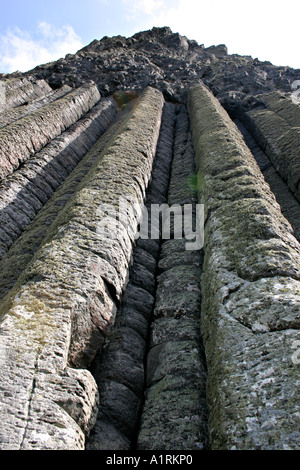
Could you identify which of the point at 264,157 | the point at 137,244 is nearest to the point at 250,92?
the point at 264,157

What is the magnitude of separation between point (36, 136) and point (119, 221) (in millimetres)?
6192

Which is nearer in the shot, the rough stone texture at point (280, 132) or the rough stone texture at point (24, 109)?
the rough stone texture at point (280, 132)

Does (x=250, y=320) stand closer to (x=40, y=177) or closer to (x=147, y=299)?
(x=147, y=299)

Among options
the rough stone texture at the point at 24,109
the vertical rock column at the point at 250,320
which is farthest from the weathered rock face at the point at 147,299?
the rough stone texture at the point at 24,109

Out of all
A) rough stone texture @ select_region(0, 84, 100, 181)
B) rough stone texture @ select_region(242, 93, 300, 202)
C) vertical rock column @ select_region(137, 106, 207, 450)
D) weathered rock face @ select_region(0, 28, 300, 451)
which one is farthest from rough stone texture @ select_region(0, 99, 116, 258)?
rough stone texture @ select_region(242, 93, 300, 202)

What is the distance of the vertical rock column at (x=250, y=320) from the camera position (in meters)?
2.70

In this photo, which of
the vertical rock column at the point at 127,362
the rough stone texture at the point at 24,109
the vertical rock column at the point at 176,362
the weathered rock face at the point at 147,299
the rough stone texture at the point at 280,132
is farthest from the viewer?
the rough stone texture at the point at 24,109

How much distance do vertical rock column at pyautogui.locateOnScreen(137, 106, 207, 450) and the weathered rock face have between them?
0.02 m

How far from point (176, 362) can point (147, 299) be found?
56.6 inches

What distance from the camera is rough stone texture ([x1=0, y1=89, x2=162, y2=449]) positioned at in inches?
109

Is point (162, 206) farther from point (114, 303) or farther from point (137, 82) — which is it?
point (137, 82)

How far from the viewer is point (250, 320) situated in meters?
3.58

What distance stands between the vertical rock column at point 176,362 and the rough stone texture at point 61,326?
2.25 feet

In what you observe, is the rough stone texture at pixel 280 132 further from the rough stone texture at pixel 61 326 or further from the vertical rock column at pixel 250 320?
the rough stone texture at pixel 61 326
